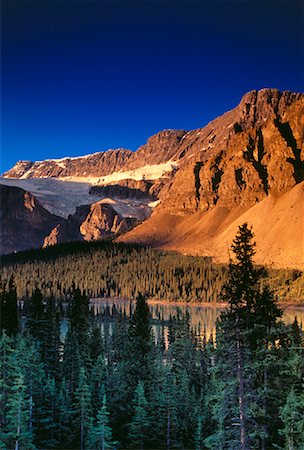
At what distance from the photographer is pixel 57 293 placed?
541ft

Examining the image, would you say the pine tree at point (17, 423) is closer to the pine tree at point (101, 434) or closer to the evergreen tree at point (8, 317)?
the pine tree at point (101, 434)

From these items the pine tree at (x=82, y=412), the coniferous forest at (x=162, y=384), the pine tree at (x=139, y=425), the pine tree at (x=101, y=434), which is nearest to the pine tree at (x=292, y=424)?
the coniferous forest at (x=162, y=384)

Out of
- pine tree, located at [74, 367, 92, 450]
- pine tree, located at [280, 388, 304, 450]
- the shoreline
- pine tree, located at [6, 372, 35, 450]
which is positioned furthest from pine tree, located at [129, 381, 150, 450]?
the shoreline

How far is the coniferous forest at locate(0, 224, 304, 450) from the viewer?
70.4 feet

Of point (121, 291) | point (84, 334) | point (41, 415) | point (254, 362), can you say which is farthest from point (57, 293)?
point (254, 362)

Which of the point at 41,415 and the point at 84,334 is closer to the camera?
the point at 41,415

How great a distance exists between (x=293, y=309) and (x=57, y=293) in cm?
6984

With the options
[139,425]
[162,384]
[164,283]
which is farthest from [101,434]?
[164,283]

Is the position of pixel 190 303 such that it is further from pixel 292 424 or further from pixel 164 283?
pixel 292 424

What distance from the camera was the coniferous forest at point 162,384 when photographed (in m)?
21.5

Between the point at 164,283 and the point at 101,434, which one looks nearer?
the point at 101,434

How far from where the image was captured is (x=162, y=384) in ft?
138

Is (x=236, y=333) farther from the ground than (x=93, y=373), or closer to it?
farther from the ground

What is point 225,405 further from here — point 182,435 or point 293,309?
point 293,309
